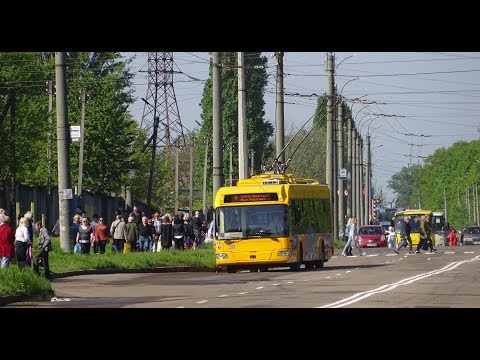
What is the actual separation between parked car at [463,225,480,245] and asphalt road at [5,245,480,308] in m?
59.0

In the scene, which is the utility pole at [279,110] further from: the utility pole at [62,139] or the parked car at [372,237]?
the parked car at [372,237]

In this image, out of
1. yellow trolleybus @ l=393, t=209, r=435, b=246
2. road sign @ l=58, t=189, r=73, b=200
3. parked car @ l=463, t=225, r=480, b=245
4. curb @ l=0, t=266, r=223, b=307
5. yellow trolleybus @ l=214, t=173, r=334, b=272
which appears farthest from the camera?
parked car @ l=463, t=225, r=480, b=245

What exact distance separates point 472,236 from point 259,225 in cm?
6345

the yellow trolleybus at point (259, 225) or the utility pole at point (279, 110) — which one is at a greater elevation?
the utility pole at point (279, 110)

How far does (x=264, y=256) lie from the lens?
42.8 metres

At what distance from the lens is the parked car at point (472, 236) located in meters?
104

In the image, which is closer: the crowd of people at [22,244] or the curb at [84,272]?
the curb at [84,272]

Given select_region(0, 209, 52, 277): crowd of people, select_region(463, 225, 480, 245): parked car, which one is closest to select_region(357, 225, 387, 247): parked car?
select_region(463, 225, 480, 245): parked car

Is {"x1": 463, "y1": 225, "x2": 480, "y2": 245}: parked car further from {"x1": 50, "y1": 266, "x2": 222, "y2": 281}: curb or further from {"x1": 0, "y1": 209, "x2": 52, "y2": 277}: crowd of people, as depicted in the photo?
{"x1": 0, "y1": 209, "x2": 52, "y2": 277}: crowd of people

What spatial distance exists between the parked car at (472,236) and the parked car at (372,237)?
43.5 feet

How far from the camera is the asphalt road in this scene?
26.9m

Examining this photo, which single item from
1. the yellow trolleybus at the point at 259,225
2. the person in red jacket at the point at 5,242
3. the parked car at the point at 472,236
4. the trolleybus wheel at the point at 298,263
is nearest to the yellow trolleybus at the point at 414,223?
the parked car at the point at 472,236
